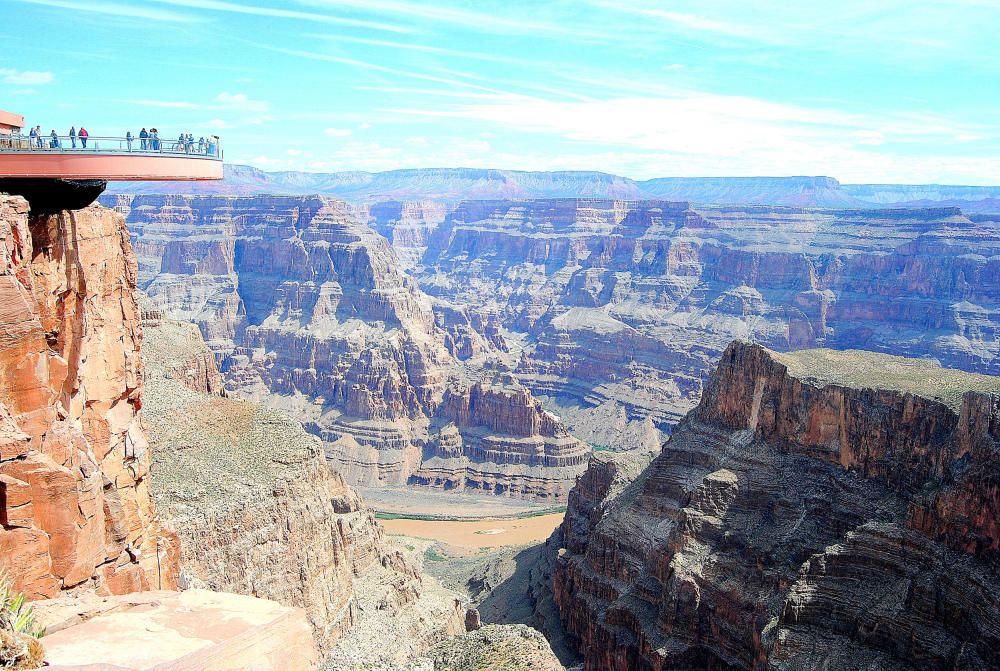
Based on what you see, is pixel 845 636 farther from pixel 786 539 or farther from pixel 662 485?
pixel 662 485

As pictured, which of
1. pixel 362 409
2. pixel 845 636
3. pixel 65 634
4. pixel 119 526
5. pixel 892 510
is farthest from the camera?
pixel 362 409

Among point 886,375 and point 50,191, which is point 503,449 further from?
point 50,191

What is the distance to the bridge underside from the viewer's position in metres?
27.9

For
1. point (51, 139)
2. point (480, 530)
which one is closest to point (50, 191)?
point (51, 139)

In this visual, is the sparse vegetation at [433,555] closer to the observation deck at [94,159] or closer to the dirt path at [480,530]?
the dirt path at [480,530]

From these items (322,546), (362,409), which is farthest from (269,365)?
(322,546)

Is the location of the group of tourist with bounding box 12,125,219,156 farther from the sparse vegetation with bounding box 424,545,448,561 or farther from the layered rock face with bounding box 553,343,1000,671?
the sparse vegetation with bounding box 424,545,448,561

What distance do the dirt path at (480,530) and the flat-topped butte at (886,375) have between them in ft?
167

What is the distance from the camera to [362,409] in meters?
169

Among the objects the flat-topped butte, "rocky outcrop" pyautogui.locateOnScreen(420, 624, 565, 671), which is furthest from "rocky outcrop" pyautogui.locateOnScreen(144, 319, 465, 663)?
the flat-topped butte

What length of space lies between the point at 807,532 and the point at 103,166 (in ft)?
154

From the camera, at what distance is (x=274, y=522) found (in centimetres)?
6288

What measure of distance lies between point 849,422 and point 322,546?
125ft

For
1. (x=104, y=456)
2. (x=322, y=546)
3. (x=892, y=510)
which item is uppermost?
(x=104, y=456)
